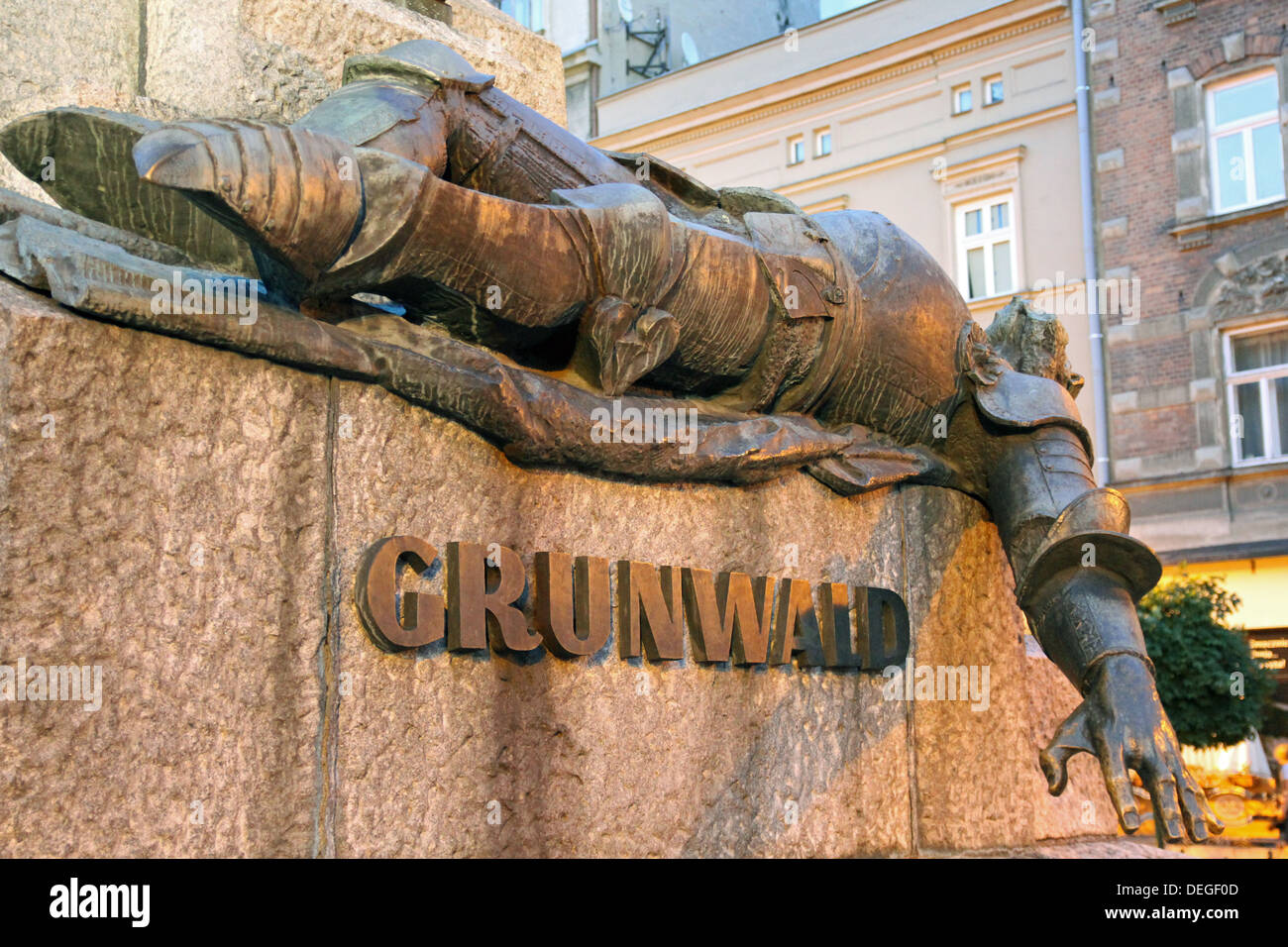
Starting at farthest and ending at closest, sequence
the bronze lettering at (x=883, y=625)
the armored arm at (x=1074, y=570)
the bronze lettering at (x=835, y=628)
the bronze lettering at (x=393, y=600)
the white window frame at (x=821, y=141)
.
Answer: the white window frame at (x=821, y=141) → the bronze lettering at (x=883, y=625) → the bronze lettering at (x=835, y=628) → the armored arm at (x=1074, y=570) → the bronze lettering at (x=393, y=600)

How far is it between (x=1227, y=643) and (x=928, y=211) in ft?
Result: 28.4

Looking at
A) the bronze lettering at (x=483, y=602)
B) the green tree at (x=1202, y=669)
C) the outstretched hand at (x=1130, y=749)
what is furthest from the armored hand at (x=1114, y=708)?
the green tree at (x=1202, y=669)

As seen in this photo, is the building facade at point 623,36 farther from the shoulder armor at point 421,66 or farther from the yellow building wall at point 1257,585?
the shoulder armor at point 421,66

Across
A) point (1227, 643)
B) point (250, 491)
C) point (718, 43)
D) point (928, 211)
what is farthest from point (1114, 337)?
point (250, 491)

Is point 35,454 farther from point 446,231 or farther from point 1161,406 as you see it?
point 1161,406

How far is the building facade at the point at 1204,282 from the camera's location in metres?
17.3

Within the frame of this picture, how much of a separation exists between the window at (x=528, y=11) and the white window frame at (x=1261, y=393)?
11.8m

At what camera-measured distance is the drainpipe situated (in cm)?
1847

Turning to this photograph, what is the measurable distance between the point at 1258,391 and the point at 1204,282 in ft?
5.10

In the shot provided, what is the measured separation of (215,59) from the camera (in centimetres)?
379

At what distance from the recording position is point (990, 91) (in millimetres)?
20547
